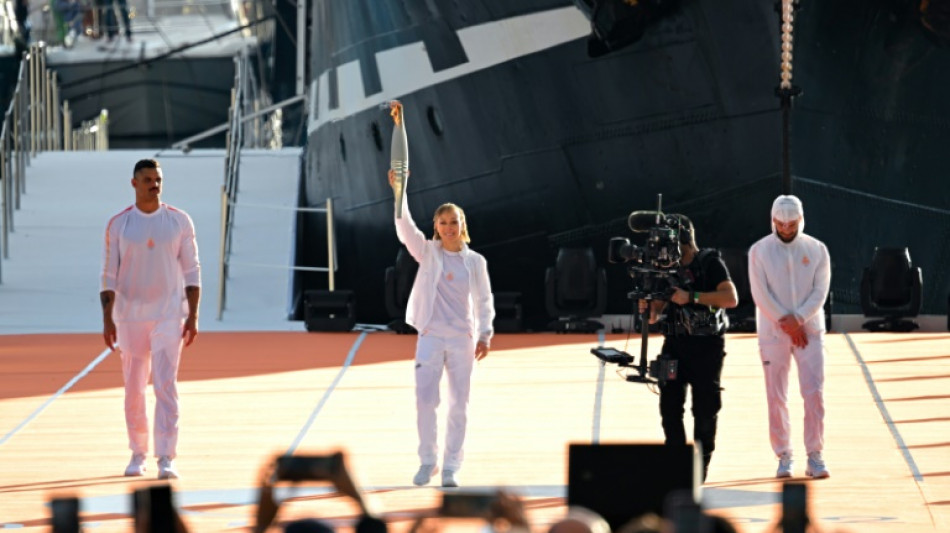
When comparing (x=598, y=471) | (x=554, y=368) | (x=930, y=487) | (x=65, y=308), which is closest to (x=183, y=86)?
(x=65, y=308)

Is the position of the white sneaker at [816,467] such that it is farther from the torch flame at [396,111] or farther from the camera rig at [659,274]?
the torch flame at [396,111]

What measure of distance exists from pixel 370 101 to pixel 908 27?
6.28 metres

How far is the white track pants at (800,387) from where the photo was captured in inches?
394

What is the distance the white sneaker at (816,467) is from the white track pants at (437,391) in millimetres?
1728

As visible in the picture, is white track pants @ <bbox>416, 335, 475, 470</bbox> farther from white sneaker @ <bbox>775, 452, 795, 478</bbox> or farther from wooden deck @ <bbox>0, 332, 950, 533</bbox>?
white sneaker @ <bbox>775, 452, 795, 478</bbox>

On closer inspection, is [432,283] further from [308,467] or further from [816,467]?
[308,467]

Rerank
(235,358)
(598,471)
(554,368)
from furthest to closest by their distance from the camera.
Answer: (235,358) → (554,368) → (598,471)

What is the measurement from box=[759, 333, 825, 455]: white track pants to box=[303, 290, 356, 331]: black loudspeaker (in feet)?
25.5

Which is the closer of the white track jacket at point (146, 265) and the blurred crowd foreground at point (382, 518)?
the blurred crowd foreground at point (382, 518)

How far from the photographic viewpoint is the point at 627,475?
→ 6281 millimetres

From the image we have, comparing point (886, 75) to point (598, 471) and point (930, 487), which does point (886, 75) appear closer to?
point (930, 487)

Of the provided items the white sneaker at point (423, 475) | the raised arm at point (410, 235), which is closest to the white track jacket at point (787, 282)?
the raised arm at point (410, 235)

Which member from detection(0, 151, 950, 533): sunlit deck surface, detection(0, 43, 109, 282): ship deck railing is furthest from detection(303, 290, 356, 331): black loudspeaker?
detection(0, 43, 109, 282): ship deck railing

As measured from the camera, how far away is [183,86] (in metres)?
37.3
